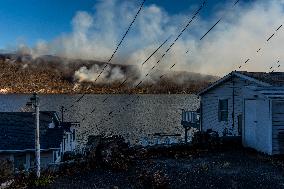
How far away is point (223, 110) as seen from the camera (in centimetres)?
2853

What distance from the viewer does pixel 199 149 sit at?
833 inches

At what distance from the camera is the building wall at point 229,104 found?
26234mm

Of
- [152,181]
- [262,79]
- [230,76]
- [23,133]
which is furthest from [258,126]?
[23,133]

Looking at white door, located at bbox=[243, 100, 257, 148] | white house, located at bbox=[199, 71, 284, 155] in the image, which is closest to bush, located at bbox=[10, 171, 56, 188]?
white house, located at bbox=[199, 71, 284, 155]

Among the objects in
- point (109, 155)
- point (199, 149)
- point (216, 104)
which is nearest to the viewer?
point (109, 155)

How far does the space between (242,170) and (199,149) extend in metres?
4.92

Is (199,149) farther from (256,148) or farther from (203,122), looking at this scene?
(203,122)

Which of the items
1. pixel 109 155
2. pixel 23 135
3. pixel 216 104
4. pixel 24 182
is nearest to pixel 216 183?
pixel 109 155

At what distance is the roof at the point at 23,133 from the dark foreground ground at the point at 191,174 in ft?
59.6

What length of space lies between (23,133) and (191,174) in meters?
23.9

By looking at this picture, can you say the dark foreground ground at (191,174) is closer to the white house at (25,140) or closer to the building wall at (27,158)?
the white house at (25,140)

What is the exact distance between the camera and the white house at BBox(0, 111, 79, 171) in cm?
3412

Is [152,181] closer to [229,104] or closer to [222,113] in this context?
[229,104]

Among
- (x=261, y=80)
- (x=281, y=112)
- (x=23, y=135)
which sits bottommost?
(x=23, y=135)
